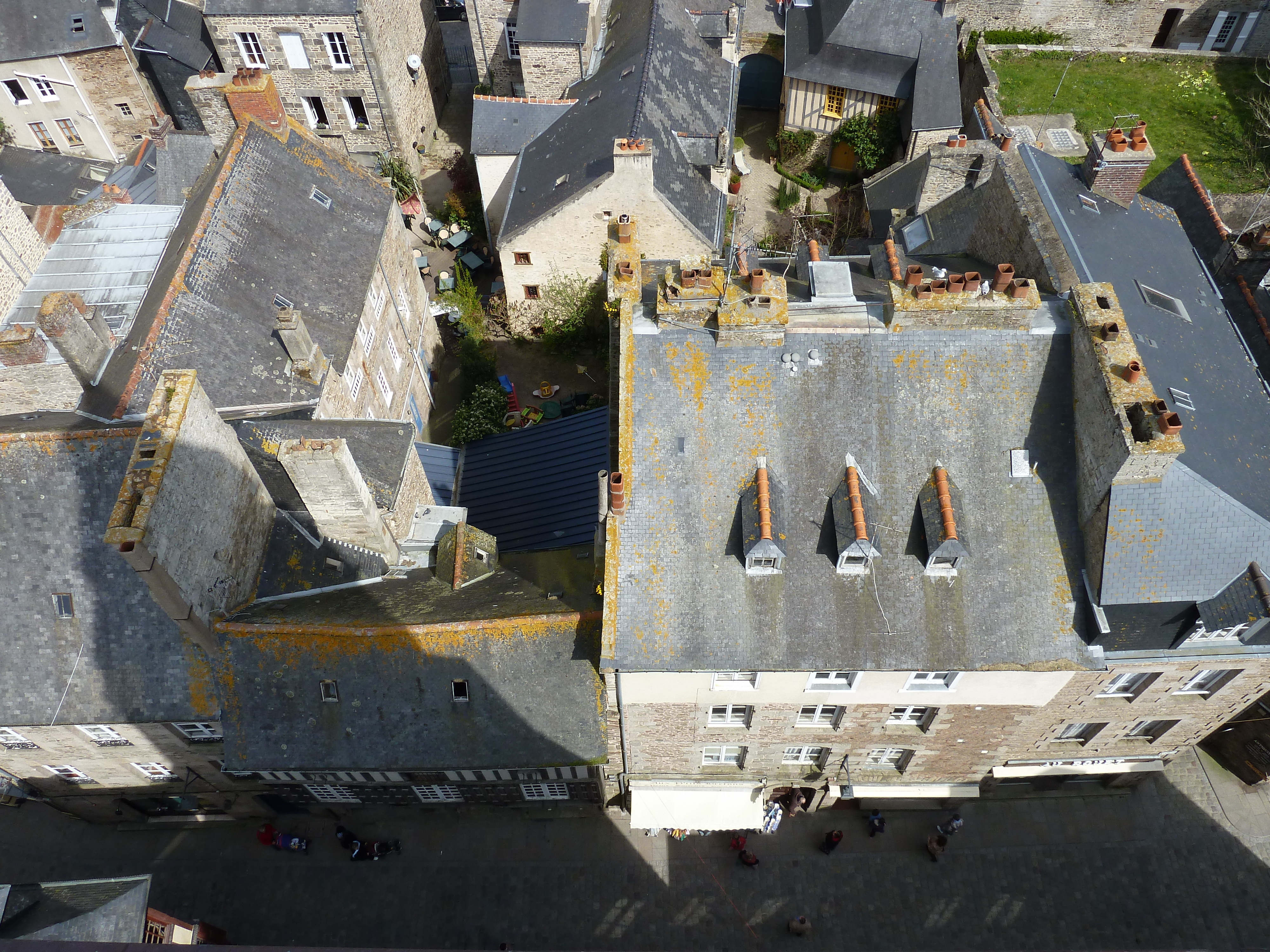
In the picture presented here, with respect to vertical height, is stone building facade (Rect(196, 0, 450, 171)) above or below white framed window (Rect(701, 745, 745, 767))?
above

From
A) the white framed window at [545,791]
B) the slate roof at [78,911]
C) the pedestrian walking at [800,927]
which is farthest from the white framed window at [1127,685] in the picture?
the slate roof at [78,911]

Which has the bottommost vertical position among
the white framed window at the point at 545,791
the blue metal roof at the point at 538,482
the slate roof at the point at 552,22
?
the white framed window at the point at 545,791

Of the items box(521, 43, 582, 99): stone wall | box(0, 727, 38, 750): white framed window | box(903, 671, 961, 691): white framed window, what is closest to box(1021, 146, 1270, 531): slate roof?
box(903, 671, 961, 691): white framed window

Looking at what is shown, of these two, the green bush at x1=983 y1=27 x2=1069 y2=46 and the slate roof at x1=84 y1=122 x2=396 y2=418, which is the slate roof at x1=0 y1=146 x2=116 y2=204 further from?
the green bush at x1=983 y1=27 x2=1069 y2=46

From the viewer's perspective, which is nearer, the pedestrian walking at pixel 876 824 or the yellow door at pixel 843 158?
the pedestrian walking at pixel 876 824

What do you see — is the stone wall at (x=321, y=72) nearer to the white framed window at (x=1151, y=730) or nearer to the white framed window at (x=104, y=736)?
the white framed window at (x=104, y=736)

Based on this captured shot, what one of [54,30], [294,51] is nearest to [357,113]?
[294,51]

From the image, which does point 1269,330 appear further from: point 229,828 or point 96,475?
point 229,828

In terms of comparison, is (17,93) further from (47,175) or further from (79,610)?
(79,610)
